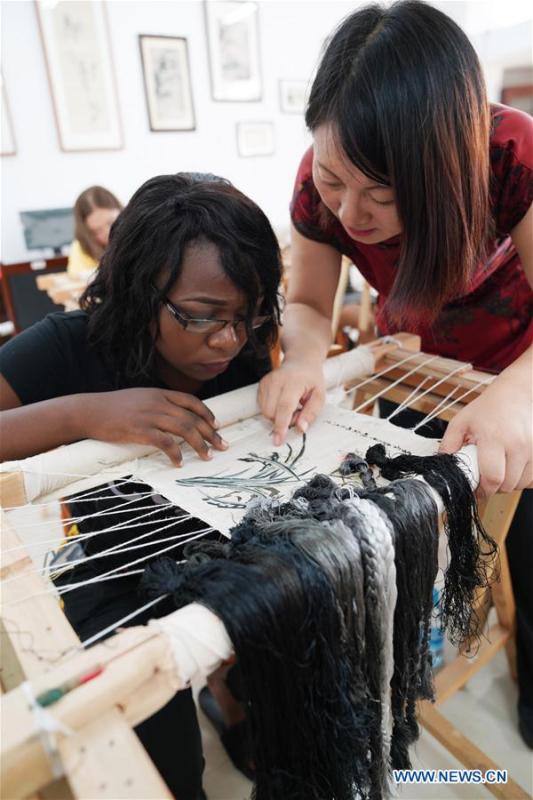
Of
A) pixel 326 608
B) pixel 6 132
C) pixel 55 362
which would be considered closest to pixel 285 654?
pixel 326 608

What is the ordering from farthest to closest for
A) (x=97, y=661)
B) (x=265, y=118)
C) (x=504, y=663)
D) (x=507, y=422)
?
1. (x=265, y=118)
2. (x=504, y=663)
3. (x=507, y=422)
4. (x=97, y=661)

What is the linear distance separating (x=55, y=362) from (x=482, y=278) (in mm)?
710

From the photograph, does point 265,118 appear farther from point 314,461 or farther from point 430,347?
point 314,461

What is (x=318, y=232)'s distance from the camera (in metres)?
0.91

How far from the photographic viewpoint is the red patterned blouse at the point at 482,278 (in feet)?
2.43

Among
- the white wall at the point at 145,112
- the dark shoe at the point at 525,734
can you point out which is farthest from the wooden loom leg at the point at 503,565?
the white wall at the point at 145,112

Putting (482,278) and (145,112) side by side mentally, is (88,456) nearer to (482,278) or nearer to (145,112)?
(482,278)

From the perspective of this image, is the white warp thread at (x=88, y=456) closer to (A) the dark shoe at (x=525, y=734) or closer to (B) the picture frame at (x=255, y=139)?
(A) the dark shoe at (x=525, y=734)

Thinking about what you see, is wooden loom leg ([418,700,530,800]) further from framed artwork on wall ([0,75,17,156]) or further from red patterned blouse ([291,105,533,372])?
framed artwork on wall ([0,75,17,156])

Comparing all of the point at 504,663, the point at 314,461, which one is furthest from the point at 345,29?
the point at 504,663

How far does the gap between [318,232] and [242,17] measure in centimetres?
327

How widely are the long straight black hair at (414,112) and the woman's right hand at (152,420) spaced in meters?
0.36

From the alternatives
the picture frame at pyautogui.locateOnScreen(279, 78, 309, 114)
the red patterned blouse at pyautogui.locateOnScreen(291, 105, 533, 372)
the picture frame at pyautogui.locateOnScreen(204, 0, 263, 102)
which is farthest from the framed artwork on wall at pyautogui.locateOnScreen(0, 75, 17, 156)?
the red patterned blouse at pyautogui.locateOnScreen(291, 105, 533, 372)

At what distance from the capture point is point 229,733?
110 centimetres
